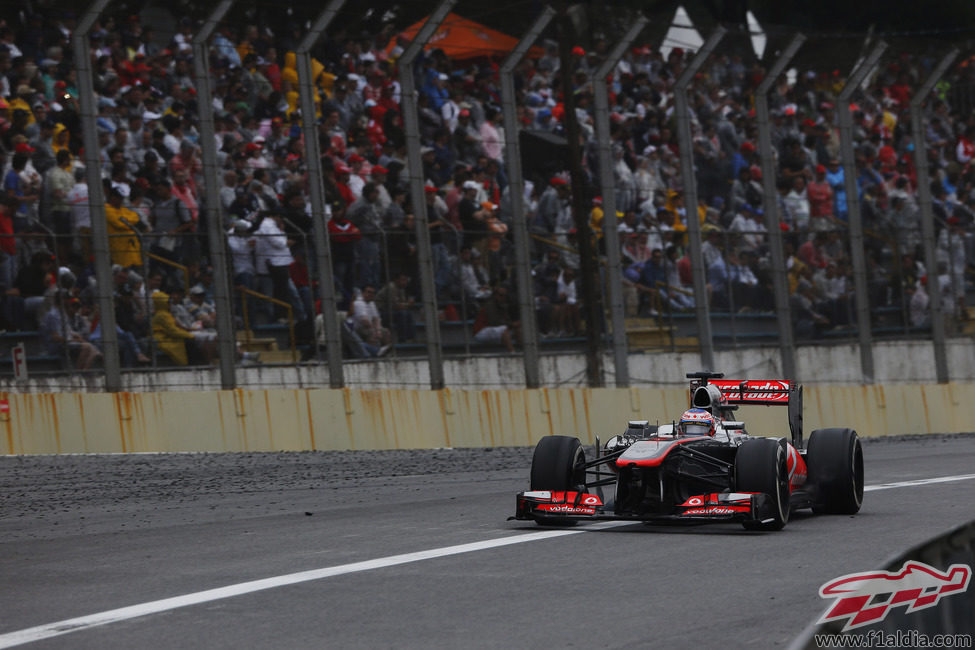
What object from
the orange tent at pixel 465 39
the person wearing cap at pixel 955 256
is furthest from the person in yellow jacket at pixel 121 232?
the person wearing cap at pixel 955 256

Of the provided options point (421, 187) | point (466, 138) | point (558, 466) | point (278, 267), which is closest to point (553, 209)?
point (466, 138)

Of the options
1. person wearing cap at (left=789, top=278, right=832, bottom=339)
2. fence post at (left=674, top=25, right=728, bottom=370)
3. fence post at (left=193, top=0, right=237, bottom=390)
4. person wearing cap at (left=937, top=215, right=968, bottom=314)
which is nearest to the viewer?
fence post at (left=193, top=0, right=237, bottom=390)

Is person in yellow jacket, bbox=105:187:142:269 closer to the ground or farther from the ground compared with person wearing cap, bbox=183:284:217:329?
farther from the ground

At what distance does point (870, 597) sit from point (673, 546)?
14.5ft

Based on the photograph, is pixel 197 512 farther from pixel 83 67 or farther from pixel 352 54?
pixel 352 54

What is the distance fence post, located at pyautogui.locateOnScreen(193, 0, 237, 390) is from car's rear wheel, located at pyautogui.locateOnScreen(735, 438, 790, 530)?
302 inches

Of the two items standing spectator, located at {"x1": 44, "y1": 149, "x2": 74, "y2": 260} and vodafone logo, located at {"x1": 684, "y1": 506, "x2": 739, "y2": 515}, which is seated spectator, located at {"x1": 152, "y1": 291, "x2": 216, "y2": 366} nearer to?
standing spectator, located at {"x1": 44, "y1": 149, "x2": 74, "y2": 260}

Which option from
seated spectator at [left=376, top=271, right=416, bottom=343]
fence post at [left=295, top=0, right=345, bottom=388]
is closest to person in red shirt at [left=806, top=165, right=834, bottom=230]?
seated spectator at [left=376, top=271, right=416, bottom=343]

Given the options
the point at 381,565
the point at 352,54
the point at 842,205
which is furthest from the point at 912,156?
the point at 381,565

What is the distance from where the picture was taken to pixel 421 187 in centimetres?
1727

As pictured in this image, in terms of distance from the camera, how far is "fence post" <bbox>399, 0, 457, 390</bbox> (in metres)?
17.1

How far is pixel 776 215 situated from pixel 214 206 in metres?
7.72

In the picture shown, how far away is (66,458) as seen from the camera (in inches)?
580

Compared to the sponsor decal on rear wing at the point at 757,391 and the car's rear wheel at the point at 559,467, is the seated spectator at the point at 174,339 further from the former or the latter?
the car's rear wheel at the point at 559,467
